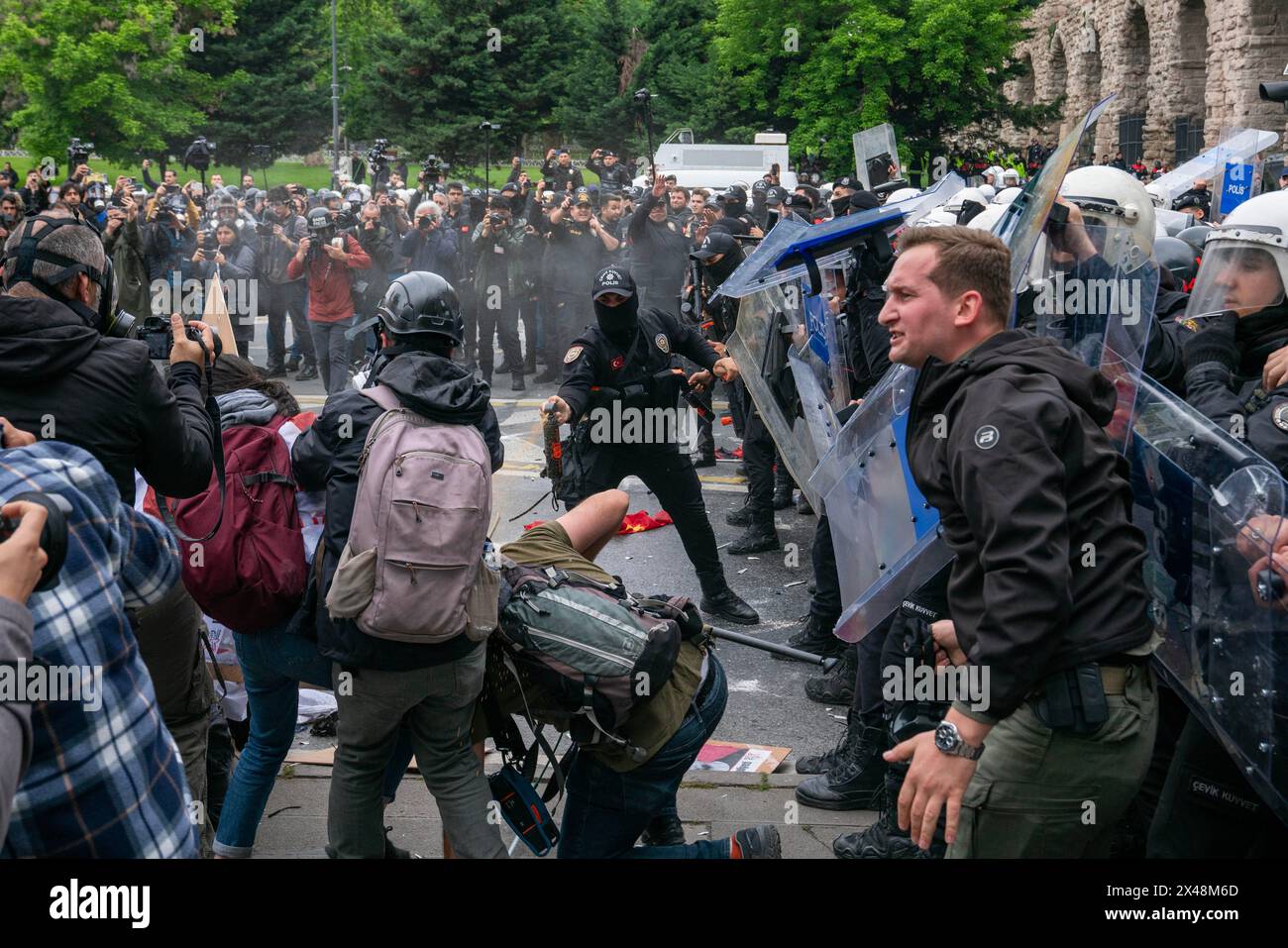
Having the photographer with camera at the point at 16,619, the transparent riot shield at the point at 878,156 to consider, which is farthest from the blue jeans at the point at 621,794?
the transparent riot shield at the point at 878,156

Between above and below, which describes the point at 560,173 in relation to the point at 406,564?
above

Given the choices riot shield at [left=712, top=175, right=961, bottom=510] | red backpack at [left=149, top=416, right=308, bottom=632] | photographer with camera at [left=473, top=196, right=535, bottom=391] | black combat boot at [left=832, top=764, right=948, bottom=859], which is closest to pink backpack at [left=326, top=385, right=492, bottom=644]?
red backpack at [left=149, top=416, right=308, bottom=632]

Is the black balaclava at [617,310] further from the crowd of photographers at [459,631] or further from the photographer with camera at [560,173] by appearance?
the photographer with camera at [560,173]

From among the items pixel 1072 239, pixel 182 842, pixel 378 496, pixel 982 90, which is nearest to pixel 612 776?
pixel 378 496

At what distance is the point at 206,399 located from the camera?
11.9 feet

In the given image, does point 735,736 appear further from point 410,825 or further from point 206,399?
point 206,399

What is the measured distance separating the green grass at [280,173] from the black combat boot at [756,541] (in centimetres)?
2427

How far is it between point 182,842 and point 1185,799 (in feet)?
7.97

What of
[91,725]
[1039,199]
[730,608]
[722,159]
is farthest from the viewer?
[722,159]

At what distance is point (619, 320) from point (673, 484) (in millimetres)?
878

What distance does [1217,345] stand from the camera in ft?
13.1

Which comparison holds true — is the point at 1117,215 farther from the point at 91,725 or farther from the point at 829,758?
the point at 91,725

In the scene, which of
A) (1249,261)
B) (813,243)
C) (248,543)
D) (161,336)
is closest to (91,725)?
(248,543)

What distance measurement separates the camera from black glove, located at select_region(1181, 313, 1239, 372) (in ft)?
13.1
